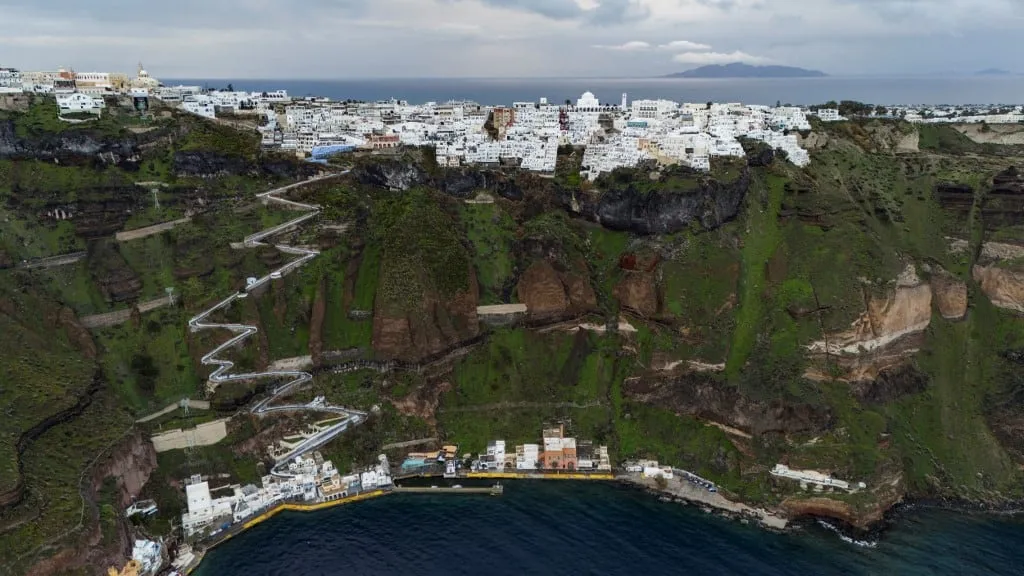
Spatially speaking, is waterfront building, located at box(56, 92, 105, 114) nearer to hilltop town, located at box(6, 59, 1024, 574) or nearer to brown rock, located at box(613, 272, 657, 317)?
hilltop town, located at box(6, 59, 1024, 574)

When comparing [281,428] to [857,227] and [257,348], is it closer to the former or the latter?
[257,348]

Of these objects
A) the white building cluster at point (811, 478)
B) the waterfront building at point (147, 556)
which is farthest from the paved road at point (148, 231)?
the white building cluster at point (811, 478)

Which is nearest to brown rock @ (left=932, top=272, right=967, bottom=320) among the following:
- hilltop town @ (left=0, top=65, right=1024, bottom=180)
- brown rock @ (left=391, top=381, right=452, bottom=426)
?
hilltop town @ (left=0, top=65, right=1024, bottom=180)

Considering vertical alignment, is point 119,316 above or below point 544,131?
below

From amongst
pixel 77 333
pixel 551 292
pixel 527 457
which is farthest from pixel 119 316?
pixel 551 292

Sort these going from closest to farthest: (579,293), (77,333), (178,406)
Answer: (178,406), (77,333), (579,293)

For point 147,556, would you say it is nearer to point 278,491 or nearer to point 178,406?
point 278,491
